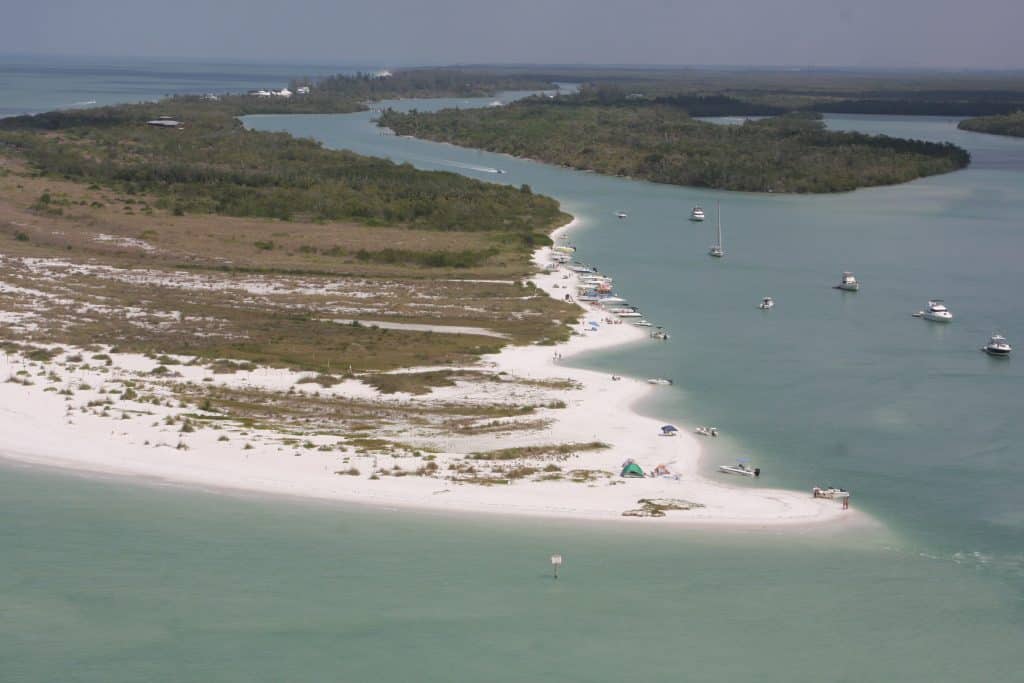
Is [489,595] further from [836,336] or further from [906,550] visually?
[836,336]

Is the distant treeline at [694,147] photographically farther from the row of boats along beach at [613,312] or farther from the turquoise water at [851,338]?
the row of boats along beach at [613,312]

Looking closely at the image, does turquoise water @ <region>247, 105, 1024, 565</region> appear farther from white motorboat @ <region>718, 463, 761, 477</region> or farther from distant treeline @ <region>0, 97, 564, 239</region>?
distant treeline @ <region>0, 97, 564, 239</region>

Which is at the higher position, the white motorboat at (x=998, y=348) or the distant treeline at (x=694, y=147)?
the distant treeline at (x=694, y=147)

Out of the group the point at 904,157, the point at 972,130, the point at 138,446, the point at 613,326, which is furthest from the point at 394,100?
the point at 138,446

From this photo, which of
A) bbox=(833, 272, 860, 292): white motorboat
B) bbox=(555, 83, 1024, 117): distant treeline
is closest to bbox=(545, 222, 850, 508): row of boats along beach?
bbox=(833, 272, 860, 292): white motorboat

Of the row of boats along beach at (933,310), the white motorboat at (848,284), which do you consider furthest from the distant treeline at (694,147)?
the white motorboat at (848,284)

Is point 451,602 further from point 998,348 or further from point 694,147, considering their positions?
point 694,147
